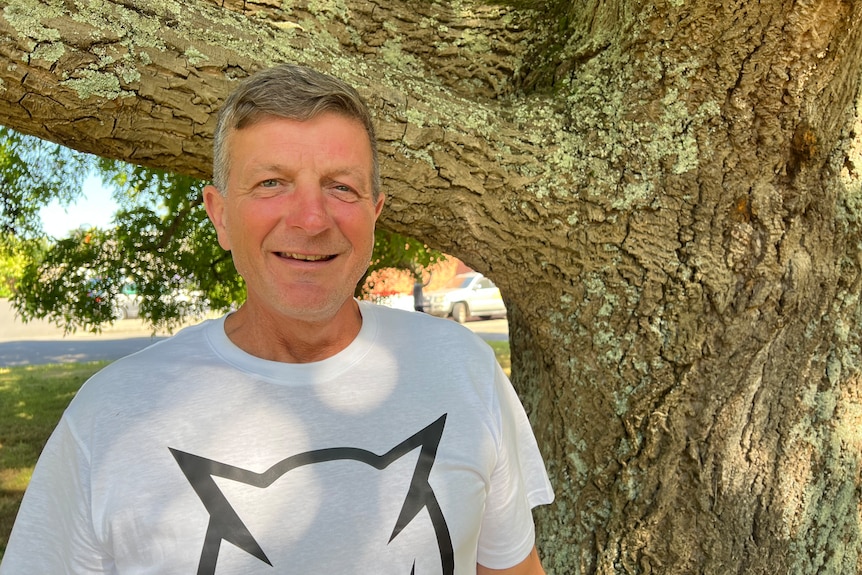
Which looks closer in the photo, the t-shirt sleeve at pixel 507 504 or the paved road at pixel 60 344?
the t-shirt sleeve at pixel 507 504

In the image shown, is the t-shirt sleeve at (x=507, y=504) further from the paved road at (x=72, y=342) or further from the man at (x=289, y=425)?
the paved road at (x=72, y=342)

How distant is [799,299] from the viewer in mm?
2223

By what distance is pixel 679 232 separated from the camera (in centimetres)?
223

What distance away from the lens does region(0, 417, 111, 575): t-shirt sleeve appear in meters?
1.32

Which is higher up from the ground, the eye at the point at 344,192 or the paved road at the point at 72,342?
the eye at the point at 344,192

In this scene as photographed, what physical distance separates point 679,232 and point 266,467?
146cm

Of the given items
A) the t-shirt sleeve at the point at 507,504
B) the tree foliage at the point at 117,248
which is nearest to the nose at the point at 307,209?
the t-shirt sleeve at the point at 507,504

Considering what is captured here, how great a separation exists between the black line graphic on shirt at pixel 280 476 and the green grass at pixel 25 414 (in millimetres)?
4610

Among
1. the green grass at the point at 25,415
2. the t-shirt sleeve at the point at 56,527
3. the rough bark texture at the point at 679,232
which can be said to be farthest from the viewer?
the green grass at the point at 25,415

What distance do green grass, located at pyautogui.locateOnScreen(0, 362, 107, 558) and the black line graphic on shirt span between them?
4.61 m

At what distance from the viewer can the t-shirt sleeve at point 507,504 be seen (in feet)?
5.30

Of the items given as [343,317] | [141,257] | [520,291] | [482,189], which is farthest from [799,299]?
[141,257]

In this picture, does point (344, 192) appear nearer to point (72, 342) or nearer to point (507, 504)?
point (507, 504)

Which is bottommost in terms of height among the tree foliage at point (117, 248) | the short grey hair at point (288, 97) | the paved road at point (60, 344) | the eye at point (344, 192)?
the paved road at point (60, 344)
